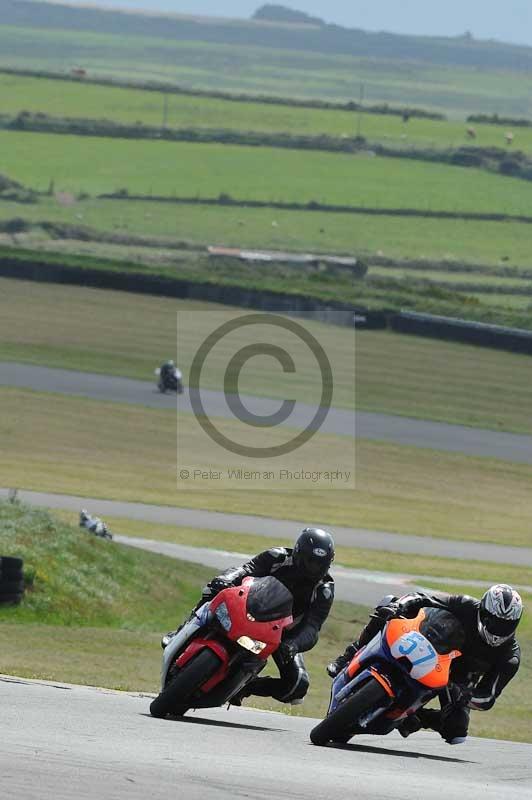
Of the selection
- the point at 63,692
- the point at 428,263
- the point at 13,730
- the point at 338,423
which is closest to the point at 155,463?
the point at 338,423

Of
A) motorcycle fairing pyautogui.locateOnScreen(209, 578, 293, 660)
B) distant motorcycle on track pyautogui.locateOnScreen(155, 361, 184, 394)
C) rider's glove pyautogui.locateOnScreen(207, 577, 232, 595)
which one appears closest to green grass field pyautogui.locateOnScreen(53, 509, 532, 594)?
distant motorcycle on track pyautogui.locateOnScreen(155, 361, 184, 394)

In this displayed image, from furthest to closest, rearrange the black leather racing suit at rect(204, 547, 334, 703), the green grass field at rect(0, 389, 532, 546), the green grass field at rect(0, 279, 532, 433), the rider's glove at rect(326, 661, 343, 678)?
the green grass field at rect(0, 279, 532, 433)
the green grass field at rect(0, 389, 532, 546)
the black leather racing suit at rect(204, 547, 334, 703)
the rider's glove at rect(326, 661, 343, 678)

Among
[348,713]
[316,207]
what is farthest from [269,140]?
[348,713]

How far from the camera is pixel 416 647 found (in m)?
9.88

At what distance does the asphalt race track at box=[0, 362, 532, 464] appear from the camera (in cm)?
4291

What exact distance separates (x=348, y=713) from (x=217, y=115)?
137 metres

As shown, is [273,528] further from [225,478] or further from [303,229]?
[303,229]

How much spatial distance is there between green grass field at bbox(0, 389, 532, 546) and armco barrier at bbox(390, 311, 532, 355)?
13351 millimetres

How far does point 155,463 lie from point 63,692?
2638 cm

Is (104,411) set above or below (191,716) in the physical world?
below

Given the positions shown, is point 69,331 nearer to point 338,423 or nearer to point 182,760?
point 338,423

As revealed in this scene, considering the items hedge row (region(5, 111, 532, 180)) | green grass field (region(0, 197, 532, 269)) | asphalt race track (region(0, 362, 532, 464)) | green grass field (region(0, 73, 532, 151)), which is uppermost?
green grass field (region(0, 73, 532, 151))

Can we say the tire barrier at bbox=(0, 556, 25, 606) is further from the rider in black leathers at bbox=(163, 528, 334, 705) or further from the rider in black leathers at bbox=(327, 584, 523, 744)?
the rider in black leathers at bbox=(327, 584, 523, 744)

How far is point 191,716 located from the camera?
415 inches
